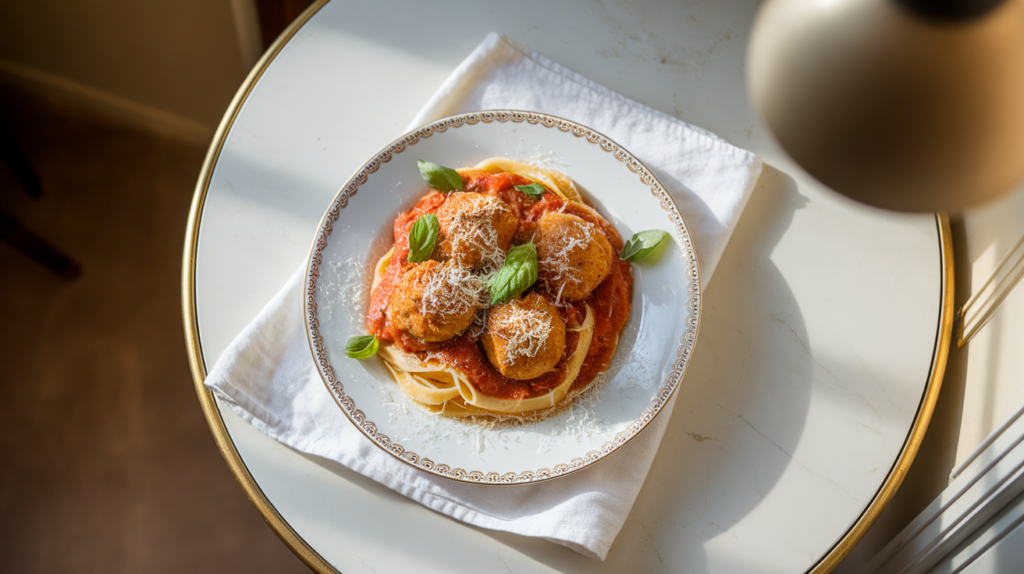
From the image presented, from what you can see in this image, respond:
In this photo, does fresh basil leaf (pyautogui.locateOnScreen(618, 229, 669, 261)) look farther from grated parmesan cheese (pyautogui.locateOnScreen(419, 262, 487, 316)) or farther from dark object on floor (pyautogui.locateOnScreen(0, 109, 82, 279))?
dark object on floor (pyautogui.locateOnScreen(0, 109, 82, 279))

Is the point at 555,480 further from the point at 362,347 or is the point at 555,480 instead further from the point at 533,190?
the point at 533,190

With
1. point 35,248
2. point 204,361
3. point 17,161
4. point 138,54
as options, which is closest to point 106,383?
point 35,248

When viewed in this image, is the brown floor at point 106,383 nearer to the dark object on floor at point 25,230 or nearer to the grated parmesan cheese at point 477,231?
the dark object on floor at point 25,230

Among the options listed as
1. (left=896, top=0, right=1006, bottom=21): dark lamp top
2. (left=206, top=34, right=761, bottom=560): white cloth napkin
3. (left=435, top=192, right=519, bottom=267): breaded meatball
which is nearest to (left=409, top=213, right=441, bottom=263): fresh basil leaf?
(left=435, top=192, right=519, bottom=267): breaded meatball

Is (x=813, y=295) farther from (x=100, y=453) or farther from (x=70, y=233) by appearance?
(x=70, y=233)

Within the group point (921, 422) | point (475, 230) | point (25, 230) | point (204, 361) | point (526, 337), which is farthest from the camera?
point (25, 230)

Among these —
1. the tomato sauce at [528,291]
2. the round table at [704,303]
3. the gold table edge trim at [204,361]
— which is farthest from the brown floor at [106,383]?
the tomato sauce at [528,291]
